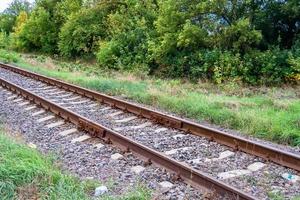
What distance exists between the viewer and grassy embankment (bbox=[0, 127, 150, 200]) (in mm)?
5262

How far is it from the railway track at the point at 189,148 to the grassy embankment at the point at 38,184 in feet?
3.55

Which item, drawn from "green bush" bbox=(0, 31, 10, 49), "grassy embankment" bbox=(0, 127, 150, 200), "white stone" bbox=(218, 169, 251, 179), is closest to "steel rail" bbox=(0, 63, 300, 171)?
"white stone" bbox=(218, 169, 251, 179)

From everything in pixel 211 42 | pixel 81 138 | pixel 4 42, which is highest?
pixel 211 42

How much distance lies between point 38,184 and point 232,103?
270 inches

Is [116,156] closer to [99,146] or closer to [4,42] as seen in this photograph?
[99,146]

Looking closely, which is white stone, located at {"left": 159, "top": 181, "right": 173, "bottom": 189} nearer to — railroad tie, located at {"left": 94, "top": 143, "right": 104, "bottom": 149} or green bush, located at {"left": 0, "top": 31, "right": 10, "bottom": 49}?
railroad tie, located at {"left": 94, "top": 143, "right": 104, "bottom": 149}

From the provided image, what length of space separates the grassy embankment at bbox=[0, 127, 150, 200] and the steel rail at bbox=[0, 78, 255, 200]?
72cm

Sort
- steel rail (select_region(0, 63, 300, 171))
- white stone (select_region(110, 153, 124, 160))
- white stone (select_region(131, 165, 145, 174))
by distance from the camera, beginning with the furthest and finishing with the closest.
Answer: white stone (select_region(110, 153, 124, 160)) → steel rail (select_region(0, 63, 300, 171)) → white stone (select_region(131, 165, 145, 174))

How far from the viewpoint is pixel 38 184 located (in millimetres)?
5496

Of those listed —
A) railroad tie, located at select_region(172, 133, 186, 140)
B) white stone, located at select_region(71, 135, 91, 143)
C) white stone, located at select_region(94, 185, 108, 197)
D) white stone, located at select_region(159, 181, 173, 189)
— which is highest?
railroad tie, located at select_region(172, 133, 186, 140)

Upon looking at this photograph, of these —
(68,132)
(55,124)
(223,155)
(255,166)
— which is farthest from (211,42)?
(255,166)

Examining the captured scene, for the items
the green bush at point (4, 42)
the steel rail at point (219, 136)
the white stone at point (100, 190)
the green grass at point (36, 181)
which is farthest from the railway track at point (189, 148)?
the green bush at point (4, 42)

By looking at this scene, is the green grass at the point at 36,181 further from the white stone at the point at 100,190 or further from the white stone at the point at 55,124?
the white stone at the point at 55,124

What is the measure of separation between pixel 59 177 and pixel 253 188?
2.54 meters
